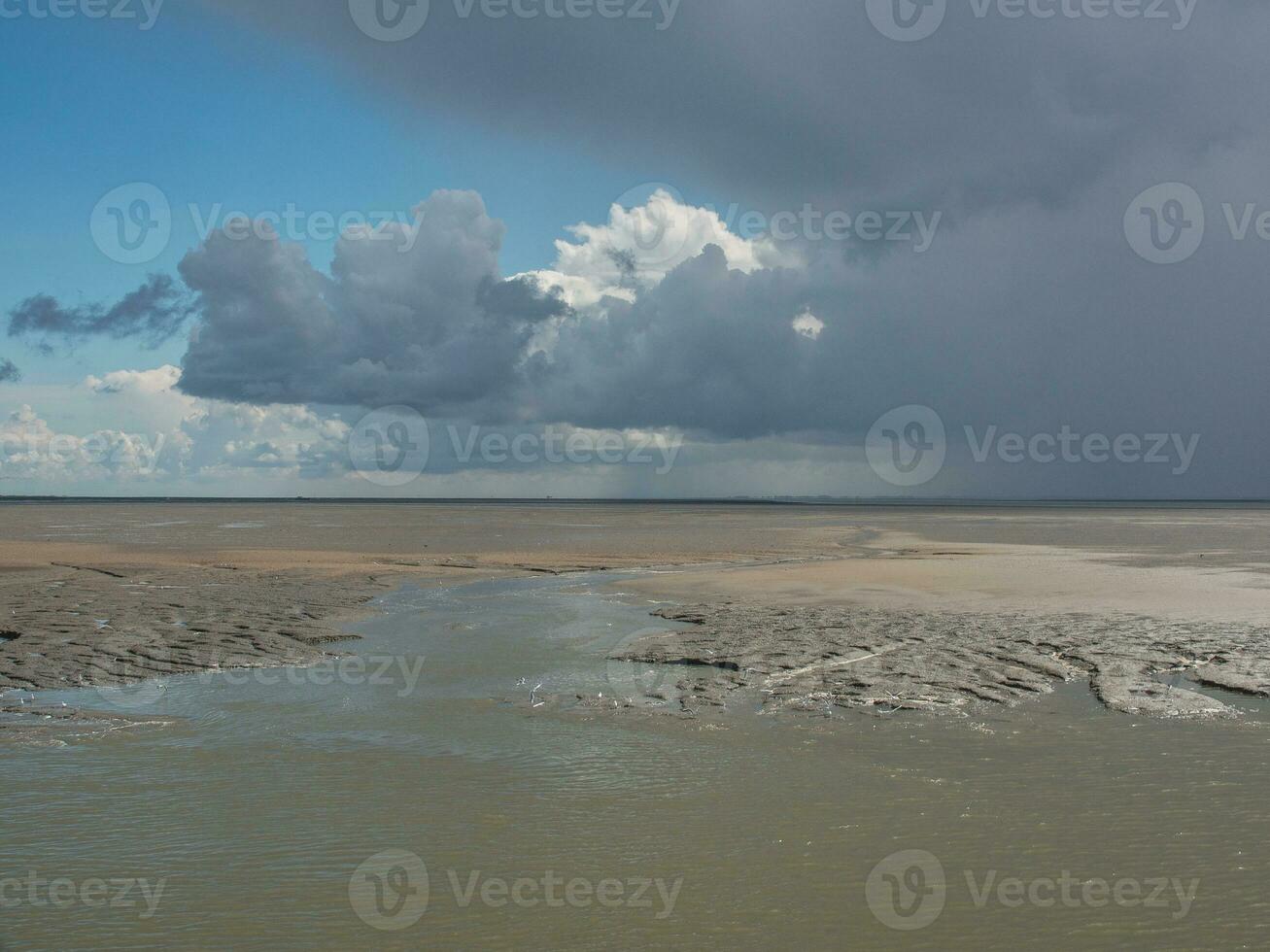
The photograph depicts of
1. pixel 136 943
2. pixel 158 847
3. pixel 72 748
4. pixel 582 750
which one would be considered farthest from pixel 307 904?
pixel 72 748

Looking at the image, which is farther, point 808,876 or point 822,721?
point 822,721

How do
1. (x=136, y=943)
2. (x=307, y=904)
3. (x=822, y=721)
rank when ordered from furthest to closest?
(x=822, y=721) < (x=307, y=904) < (x=136, y=943)

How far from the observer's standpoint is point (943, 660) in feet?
51.8

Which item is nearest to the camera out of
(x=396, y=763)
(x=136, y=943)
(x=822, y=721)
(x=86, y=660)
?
(x=136, y=943)

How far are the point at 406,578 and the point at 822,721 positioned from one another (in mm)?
21191

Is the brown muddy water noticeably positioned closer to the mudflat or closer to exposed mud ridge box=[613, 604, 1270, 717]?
exposed mud ridge box=[613, 604, 1270, 717]

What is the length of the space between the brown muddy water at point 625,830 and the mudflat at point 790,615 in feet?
5.85

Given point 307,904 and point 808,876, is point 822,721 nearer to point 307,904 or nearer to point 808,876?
point 808,876

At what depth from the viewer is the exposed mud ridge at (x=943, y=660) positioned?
13.3 m

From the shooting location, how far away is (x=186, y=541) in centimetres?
5012

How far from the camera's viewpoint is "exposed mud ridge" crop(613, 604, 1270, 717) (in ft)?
43.5

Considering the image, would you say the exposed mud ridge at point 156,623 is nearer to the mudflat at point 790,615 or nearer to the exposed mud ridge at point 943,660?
the mudflat at point 790,615

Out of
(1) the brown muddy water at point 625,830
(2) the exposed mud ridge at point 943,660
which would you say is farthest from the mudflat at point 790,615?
(1) the brown muddy water at point 625,830

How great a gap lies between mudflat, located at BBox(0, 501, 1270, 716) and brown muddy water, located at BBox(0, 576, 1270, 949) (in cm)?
178
